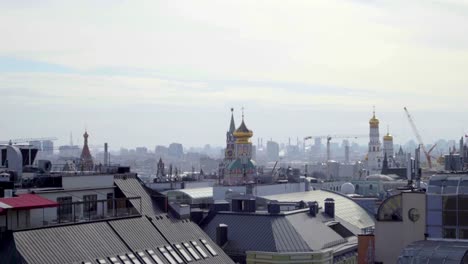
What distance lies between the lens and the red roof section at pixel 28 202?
4478 cm

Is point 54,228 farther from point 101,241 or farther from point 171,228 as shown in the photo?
point 171,228

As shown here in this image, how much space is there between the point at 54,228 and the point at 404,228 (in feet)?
56.6

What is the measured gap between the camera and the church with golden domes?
16112 cm

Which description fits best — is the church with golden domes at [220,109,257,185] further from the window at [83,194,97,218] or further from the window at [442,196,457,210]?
the window at [442,196,457,210]

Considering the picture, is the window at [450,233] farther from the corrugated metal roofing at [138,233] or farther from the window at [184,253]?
the corrugated metal roofing at [138,233]

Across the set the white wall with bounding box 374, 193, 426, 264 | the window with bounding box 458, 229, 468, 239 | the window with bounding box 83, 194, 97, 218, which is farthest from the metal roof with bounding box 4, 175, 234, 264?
the window with bounding box 458, 229, 468, 239

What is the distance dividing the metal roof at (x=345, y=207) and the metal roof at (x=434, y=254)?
4434 centimetres

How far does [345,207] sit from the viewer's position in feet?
330

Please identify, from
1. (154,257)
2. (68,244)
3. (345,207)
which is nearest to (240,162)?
(345,207)

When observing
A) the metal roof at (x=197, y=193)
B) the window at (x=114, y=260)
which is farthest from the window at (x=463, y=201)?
the metal roof at (x=197, y=193)

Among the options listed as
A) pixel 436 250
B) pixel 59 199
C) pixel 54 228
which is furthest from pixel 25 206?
pixel 436 250

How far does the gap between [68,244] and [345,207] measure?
5771 centimetres

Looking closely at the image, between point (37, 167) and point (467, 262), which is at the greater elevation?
point (37, 167)

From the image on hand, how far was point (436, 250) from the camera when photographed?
4628cm
